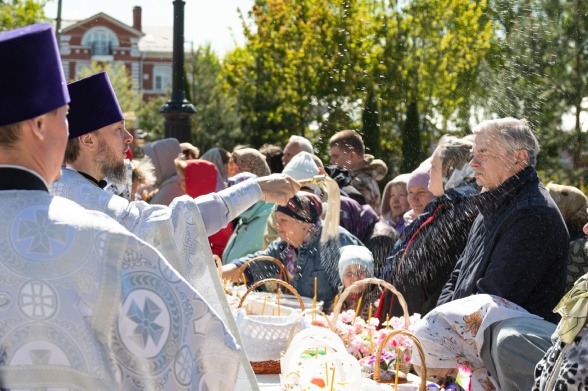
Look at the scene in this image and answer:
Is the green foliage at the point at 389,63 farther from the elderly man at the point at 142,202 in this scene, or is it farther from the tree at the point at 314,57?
the elderly man at the point at 142,202

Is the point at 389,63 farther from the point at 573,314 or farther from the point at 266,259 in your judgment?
the point at 573,314

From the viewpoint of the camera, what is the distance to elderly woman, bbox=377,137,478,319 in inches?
188

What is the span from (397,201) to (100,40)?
5043 cm

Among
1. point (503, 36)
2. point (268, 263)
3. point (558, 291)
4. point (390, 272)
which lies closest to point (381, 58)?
point (503, 36)

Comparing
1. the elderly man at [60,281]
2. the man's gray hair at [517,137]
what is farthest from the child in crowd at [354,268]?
the elderly man at [60,281]

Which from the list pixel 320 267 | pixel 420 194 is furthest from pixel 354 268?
pixel 420 194

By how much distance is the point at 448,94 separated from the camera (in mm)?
7652

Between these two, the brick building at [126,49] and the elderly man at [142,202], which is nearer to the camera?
the elderly man at [142,202]

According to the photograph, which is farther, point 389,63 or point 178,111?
point 178,111

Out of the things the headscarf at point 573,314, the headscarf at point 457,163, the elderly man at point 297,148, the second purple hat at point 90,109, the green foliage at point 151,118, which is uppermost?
the second purple hat at point 90,109

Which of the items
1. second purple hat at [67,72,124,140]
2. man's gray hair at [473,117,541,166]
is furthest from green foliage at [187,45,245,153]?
second purple hat at [67,72,124,140]

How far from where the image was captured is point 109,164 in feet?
11.8

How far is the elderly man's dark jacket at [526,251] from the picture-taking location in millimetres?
3908

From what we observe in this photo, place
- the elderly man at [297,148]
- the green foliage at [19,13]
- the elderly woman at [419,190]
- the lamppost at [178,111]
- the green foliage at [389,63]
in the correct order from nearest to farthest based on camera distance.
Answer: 1. the elderly woman at [419,190]
2. the elderly man at [297,148]
3. the green foliage at [389,63]
4. the lamppost at [178,111]
5. the green foliage at [19,13]
